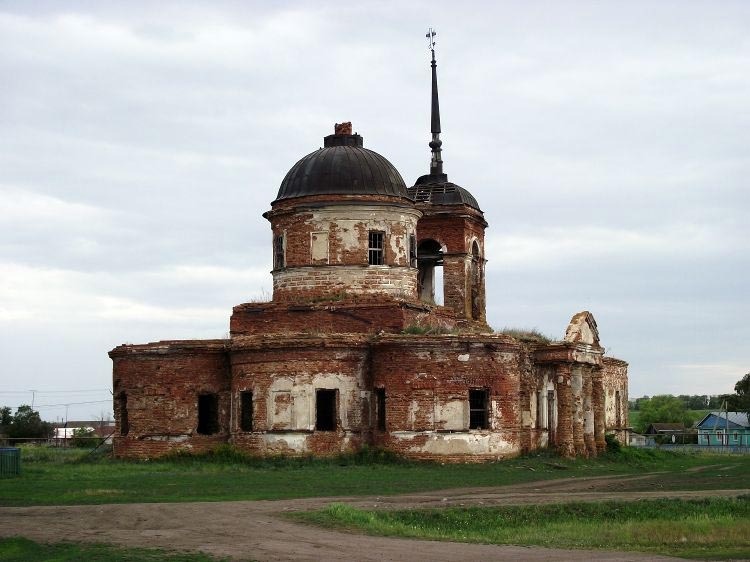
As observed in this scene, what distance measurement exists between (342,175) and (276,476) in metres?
11.8

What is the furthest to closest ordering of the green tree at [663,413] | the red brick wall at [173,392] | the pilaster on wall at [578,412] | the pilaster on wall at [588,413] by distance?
1. the green tree at [663,413]
2. the pilaster on wall at [588,413]
3. the pilaster on wall at [578,412]
4. the red brick wall at [173,392]

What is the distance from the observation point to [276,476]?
30.1m

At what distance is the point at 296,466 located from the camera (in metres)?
33.4

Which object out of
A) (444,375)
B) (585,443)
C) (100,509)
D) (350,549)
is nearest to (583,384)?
(585,443)

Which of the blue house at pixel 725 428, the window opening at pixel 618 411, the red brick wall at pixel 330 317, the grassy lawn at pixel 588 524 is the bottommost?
the blue house at pixel 725 428

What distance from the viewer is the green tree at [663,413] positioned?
101 m

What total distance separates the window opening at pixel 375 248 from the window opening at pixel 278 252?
114 inches

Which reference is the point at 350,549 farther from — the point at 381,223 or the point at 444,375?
the point at 381,223

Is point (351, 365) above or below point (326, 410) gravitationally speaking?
above

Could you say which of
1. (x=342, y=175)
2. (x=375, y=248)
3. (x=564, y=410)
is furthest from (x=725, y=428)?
(x=342, y=175)

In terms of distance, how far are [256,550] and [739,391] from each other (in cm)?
7186

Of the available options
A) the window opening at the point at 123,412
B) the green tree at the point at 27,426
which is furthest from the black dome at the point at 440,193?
the green tree at the point at 27,426

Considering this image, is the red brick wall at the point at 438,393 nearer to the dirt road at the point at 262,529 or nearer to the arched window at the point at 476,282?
the dirt road at the point at 262,529

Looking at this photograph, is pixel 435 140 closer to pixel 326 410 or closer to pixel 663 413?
pixel 326 410
